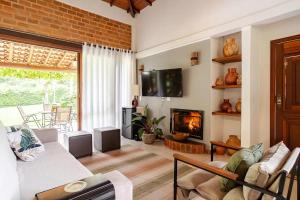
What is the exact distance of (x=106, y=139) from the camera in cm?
356

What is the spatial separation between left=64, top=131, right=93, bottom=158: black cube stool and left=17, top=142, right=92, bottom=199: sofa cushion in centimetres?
90

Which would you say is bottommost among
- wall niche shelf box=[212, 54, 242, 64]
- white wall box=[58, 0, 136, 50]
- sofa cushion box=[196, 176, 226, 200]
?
sofa cushion box=[196, 176, 226, 200]

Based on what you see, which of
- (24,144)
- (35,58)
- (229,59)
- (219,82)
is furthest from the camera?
(35,58)

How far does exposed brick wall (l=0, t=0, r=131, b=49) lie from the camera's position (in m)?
3.40

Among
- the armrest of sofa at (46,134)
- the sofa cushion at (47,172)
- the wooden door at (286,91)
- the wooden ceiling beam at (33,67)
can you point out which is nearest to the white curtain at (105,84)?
the armrest of sofa at (46,134)

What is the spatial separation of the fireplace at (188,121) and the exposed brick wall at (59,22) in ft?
8.05

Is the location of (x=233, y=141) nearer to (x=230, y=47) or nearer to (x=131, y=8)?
(x=230, y=47)

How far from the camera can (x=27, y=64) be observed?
18.8 feet

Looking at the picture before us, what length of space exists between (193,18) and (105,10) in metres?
2.29

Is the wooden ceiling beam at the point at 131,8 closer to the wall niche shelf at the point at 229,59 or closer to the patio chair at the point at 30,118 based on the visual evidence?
the wall niche shelf at the point at 229,59

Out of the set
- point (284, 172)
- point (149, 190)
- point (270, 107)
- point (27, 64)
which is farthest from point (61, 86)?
point (284, 172)

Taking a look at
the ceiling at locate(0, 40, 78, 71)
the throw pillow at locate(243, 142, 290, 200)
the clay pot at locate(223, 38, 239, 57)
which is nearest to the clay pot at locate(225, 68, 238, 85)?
the clay pot at locate(223, 38, 239, 57)

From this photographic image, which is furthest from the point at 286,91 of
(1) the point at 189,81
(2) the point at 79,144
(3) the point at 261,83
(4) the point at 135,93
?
(2) the point at 79,144

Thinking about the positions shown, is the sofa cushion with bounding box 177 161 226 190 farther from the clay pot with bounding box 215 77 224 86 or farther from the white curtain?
the white curtain
